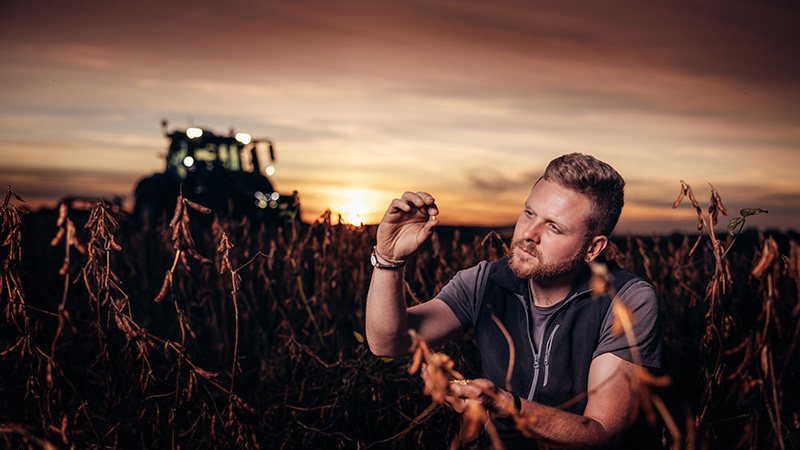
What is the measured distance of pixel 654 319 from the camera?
2191mm

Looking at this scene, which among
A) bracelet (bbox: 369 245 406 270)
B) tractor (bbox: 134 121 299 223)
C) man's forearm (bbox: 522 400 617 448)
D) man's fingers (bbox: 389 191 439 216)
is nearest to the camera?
man's forearm (bbox: 522 400 617 448)

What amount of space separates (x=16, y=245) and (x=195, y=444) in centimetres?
164

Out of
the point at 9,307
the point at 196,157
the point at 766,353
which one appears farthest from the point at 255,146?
the point at 766,353

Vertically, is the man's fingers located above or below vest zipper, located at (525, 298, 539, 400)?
above

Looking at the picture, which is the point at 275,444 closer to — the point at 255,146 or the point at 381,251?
the point at 381,251

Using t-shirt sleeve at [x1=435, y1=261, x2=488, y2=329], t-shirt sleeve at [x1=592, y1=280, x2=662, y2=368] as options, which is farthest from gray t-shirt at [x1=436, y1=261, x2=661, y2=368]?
t-shirt sleeve at [x1=435, y1=261, x2=488, y2=329]

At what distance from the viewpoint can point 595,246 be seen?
7.75ft

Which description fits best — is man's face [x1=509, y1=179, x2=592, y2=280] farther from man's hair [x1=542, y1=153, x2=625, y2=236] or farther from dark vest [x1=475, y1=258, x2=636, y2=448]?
dark vest [x1=475, y1=258, x2=636, y2=448]

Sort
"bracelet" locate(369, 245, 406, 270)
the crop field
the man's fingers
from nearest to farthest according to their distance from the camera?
1. the crop field
2. the man's fingers
3. "bracelet" locate(369, 245, 406, 270)

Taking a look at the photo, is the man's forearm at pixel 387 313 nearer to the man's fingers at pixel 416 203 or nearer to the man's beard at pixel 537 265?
the man's fingers at pixel 416 203

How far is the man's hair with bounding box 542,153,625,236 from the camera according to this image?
228 cm

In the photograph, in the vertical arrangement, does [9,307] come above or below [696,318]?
above

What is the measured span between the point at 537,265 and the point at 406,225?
512 millimetres

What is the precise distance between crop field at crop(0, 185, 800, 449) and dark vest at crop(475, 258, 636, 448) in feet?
0.92
